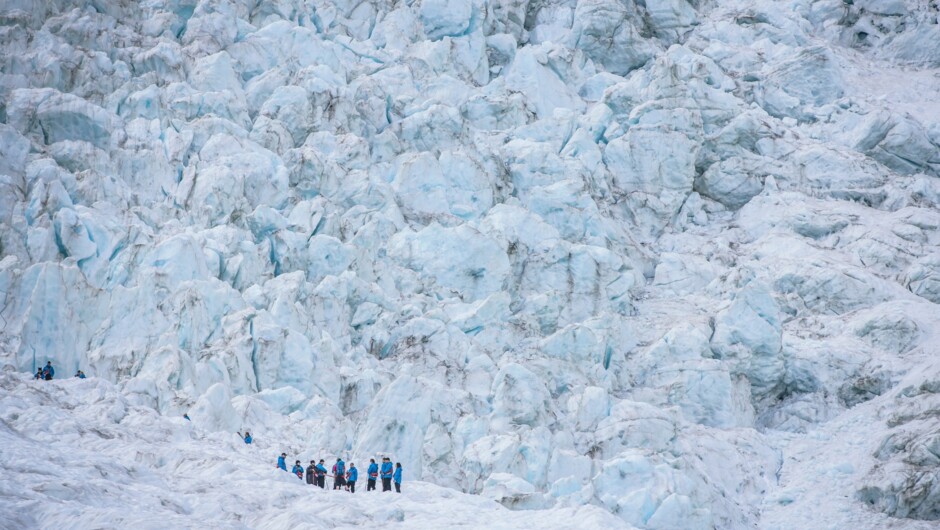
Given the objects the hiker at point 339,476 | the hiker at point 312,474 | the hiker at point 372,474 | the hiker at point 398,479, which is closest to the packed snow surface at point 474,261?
the hiker at point 398,479

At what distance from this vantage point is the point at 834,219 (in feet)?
138

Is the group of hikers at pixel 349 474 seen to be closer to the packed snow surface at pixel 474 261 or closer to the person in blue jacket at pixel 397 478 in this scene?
the person in blue jacket at pixel 397 478

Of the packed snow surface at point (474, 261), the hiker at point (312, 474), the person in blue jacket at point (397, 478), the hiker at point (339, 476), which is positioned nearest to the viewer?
the person in blue jacket at point (397, 478)

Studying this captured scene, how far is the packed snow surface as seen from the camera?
83.5ft

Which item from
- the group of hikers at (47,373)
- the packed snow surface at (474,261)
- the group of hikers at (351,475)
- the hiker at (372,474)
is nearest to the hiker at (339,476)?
the group of hikers at (351,475)

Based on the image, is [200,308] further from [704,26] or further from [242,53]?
[704,26]

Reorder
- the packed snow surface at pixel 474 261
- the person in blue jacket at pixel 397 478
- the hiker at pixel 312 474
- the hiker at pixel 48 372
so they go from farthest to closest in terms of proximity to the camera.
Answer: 1. the hiker at pixel 48 372
2. the packed snow surface at pixel 474 261
3. the hiker at pixel 312 474
4. the person in blue jacket at pixel 397 478

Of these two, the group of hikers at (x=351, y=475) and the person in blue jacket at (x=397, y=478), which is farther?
the group of hikers at (x=351, y=475)

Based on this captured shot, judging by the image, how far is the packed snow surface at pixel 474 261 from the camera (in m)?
25.5

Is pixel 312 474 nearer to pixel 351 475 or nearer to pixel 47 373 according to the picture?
pixel 351 475

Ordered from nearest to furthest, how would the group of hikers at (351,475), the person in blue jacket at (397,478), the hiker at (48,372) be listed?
the person in blue jacket at (397,478) < the group of hikers at (351,475) < the hiker at (48,372)

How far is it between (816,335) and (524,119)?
17.4m

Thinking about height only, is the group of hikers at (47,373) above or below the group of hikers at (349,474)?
above

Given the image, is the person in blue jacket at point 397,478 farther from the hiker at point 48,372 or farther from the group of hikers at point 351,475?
the hiker at point 48,372
